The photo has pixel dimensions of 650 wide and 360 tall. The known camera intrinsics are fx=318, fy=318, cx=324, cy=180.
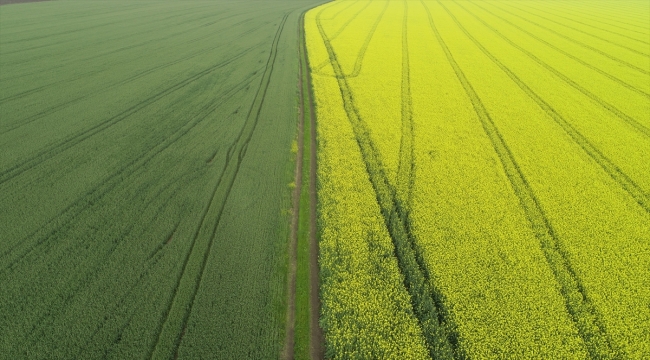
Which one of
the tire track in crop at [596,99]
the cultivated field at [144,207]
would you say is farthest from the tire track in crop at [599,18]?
the cultivated field at [144,207]

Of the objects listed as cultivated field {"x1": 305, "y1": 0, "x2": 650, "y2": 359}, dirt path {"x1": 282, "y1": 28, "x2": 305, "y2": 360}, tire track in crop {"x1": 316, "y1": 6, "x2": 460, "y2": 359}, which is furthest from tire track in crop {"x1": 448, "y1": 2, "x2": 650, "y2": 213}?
dirt path {"x1": 282, "y1": 28, "x2": 305, "y2": 360}

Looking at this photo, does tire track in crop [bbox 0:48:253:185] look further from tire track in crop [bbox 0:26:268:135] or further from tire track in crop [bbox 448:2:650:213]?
tire track in crop [bbox 448:2:650:213]

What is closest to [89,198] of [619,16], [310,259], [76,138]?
[76,138]

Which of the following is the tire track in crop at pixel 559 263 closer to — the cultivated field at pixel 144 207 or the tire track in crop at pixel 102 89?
the cultivated field at pixel 144 207

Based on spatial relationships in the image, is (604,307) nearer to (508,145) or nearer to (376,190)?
(376,190)

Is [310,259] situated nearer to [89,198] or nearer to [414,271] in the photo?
[414,271]
